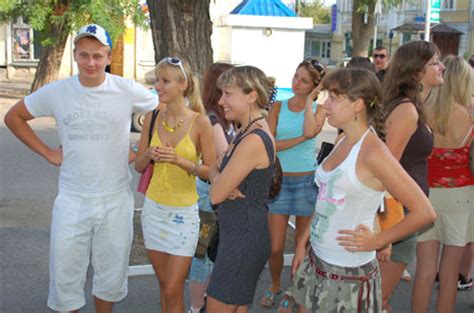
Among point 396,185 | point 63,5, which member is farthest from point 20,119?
Answer: point 63,5

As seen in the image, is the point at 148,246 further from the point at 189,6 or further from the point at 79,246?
the point at 189,6

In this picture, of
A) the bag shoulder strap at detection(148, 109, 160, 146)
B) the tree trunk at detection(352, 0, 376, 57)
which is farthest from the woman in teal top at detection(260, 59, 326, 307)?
the tree trunk at detection(352, 0, 376, 57)

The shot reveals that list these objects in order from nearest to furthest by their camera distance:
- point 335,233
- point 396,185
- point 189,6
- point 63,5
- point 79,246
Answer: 1. point 396,185
2. point 335,233
3. point 79,246
4. point 189,6
5. point 63,5

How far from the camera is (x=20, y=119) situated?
3.92 m

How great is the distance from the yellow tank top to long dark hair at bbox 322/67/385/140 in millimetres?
1188

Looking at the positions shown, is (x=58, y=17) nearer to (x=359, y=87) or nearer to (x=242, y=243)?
(x=242, y=243)

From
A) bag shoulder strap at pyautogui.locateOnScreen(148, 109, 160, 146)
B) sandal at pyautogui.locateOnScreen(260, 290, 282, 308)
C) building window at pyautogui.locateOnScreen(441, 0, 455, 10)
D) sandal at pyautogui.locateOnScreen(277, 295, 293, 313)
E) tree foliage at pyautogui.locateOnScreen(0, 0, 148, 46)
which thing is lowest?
sandal at pyautogui.locateOnScreen(260, 290, 282, 308)

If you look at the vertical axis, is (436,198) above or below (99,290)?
above

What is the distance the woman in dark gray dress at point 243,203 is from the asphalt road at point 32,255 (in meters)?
1.72

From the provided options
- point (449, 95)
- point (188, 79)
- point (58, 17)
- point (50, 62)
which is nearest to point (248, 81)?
point (188, 79)

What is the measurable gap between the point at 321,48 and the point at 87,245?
60.2m

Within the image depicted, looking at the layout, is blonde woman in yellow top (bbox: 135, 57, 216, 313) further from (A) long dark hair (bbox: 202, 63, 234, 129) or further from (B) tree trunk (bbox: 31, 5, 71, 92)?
(B) tree trunk (bbox: 31, 5, 71, 92)

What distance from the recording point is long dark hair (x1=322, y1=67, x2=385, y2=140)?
2959 mm

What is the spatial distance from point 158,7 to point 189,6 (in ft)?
1.13
